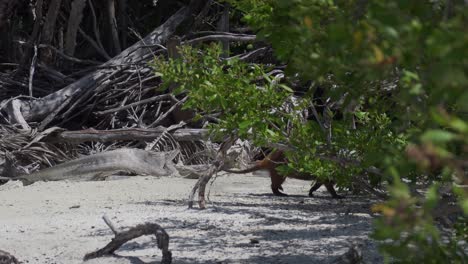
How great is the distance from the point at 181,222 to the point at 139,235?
230 cm

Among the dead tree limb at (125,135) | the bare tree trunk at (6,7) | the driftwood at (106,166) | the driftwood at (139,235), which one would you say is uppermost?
the bare tree trunk at (6,7)

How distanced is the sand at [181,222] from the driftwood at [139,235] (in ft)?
0.24

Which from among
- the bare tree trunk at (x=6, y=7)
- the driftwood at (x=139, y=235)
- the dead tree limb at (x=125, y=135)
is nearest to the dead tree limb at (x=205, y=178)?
the driftwood at (x=139, y=235)

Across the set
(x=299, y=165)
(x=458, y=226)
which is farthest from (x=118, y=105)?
(x=458, y=226)

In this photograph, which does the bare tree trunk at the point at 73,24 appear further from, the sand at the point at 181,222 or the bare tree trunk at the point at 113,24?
the sand at the point at 181,222

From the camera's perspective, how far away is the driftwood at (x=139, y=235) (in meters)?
6.30

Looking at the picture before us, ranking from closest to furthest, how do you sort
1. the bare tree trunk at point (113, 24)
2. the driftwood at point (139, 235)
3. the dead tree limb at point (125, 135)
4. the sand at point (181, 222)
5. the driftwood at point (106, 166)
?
the driftwood at point (139, 235) < the sand at point (181, 222) < the driftwood at point (106, 166) < the dead tree limb at point (125, 135) < the bare tree trunk at point (113, 24)

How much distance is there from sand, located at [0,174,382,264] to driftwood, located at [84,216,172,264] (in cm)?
7

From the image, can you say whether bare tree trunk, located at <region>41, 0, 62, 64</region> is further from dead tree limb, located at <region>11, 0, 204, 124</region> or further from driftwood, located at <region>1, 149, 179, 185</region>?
driftwood, located at <region>1, 149, 179, 185</region>

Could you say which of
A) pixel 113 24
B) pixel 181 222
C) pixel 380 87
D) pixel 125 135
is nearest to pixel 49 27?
pixel 113 24

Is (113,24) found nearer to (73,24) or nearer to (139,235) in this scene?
(73,24)

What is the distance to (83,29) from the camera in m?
17.7

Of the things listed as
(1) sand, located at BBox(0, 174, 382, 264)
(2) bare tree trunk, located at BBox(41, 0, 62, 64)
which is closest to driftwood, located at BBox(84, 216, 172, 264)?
(1) sand, located at BBox(0, 174, 382, 264)

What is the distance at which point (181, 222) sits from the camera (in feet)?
28.9
